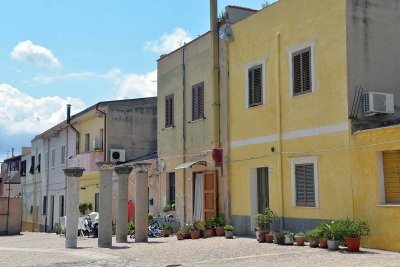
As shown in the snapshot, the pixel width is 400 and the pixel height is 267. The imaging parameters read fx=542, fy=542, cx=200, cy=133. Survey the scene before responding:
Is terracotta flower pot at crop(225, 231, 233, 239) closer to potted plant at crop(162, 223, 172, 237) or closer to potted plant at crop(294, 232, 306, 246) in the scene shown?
potted plant at crop(162, 223, 172, 237)

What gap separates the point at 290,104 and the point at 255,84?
211cm

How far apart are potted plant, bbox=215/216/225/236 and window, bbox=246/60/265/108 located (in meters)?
4.22

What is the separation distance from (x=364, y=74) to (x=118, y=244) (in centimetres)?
928

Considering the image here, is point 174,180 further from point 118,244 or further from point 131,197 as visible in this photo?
point 118,244

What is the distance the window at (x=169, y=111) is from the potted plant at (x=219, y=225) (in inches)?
216

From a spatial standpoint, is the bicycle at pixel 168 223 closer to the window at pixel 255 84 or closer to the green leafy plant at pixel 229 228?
the green leafy plant at pixel 229 228

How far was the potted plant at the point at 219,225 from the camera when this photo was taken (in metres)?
19.2

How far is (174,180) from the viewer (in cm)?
2312

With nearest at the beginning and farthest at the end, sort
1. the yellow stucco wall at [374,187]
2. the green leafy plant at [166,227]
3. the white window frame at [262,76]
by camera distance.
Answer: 1. the yellow stucco wall at [374,187]
2. the white window frame at [262,76]
3. the green leafy plant at [166,227]

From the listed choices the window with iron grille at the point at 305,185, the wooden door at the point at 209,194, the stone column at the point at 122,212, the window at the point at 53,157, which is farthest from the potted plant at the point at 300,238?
the window at the point at 53,157

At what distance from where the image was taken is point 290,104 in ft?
54.8

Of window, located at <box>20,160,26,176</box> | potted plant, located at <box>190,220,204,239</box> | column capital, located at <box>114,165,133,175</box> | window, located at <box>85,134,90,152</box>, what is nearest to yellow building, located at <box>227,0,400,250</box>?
potted plant, located at <box>190,220,204,239</box>

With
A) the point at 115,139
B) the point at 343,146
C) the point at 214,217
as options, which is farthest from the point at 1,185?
the point at 343,146

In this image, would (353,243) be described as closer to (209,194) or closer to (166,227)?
(209,194)
